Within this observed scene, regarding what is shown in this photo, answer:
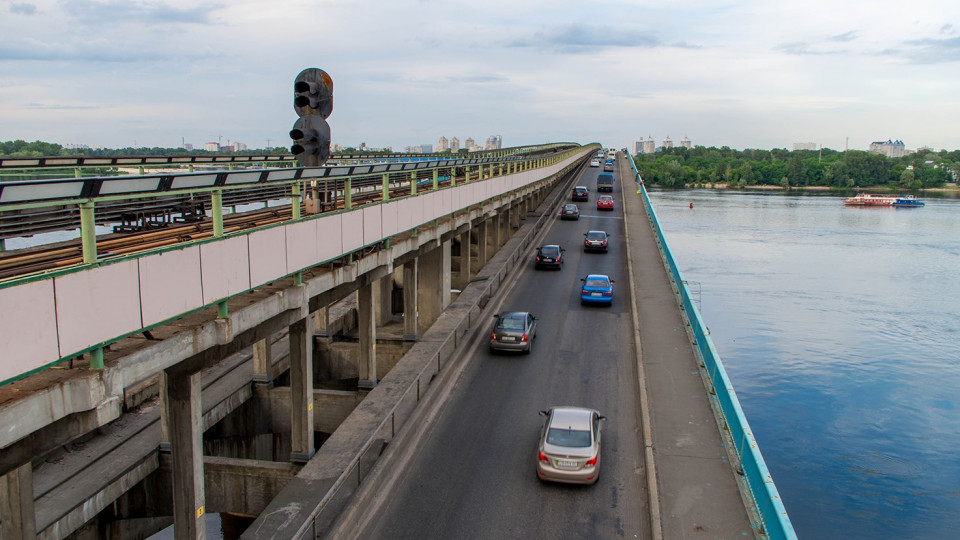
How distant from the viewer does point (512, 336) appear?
23.1m

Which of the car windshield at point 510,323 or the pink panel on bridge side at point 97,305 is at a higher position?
the pink panel on bridge side at point 97,305

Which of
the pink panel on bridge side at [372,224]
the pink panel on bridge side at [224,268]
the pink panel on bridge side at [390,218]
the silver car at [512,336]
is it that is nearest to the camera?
the pink panel on bridge side at [224,268]

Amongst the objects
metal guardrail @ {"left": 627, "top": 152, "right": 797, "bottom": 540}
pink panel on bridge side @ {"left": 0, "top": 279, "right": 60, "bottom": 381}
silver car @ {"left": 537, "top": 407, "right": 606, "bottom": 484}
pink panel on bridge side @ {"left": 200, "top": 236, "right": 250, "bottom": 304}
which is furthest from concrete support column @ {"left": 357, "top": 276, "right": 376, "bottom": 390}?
pink panel on bridge side @ {"left": 0, "top": 279, "right": 60, "bottom": 381}

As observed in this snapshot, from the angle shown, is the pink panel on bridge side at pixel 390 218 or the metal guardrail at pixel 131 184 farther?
the pink panel on bridge side at pixel 390 218

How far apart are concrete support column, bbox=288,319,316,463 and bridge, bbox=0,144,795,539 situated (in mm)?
60

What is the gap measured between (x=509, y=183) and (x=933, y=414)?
23.9 meters

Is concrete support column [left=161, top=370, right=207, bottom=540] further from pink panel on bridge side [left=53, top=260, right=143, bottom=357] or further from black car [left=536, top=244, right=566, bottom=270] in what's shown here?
black car [left=536, top=244, right=566, bottom=270]

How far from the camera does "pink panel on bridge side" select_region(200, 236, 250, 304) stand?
10289mm

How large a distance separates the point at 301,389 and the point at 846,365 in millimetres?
31134

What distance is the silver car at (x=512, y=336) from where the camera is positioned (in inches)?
907

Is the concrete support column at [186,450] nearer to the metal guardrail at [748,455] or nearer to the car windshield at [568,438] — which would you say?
the car windshield at [568,438]

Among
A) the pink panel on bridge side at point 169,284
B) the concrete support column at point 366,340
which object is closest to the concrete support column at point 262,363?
the concrete support column at point 366,340

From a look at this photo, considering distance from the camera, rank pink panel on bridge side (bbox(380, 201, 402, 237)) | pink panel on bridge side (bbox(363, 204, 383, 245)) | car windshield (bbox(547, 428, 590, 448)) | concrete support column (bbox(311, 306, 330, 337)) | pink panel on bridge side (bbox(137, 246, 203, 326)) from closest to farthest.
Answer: pink panel on bridge side (bbox(137, 246, 203, 326)) → car windshield (bbox(547, 428, 590, 448)) → pink panel on bridge side (bbox(363, 204, 383, 245)) → pink panel on bridge side (bbox(380, 201, 402, 237)) → concrete support column (bbox(311, 306, 330, 337))

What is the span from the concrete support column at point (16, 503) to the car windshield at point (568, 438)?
9608 millimetres
